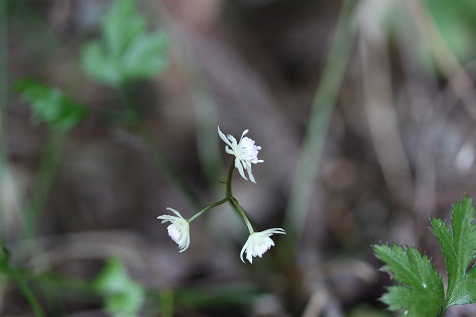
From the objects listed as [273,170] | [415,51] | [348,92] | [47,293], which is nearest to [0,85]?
[47,293]

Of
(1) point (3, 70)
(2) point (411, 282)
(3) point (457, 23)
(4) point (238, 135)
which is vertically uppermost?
(1) point (3, 70)

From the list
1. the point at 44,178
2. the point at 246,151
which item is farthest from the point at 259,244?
the point at 44,178

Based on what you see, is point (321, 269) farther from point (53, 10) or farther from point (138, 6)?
point (53, 10)

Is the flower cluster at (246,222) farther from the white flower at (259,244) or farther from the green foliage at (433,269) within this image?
the green foliage at (433,269)

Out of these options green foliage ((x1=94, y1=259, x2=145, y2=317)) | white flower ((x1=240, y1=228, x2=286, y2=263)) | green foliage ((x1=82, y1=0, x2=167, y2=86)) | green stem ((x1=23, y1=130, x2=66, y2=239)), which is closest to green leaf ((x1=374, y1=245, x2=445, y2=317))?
white flower ((x1=240, y1=228, x2=286, y2=263))

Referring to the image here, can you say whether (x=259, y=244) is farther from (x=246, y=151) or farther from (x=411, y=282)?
(x=411, y=282)

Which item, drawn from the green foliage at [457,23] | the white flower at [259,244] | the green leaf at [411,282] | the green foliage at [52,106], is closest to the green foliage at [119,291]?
the green foliage at [52,106]

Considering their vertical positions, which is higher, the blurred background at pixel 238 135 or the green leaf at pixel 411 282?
the blurred background at pixel 238 135
